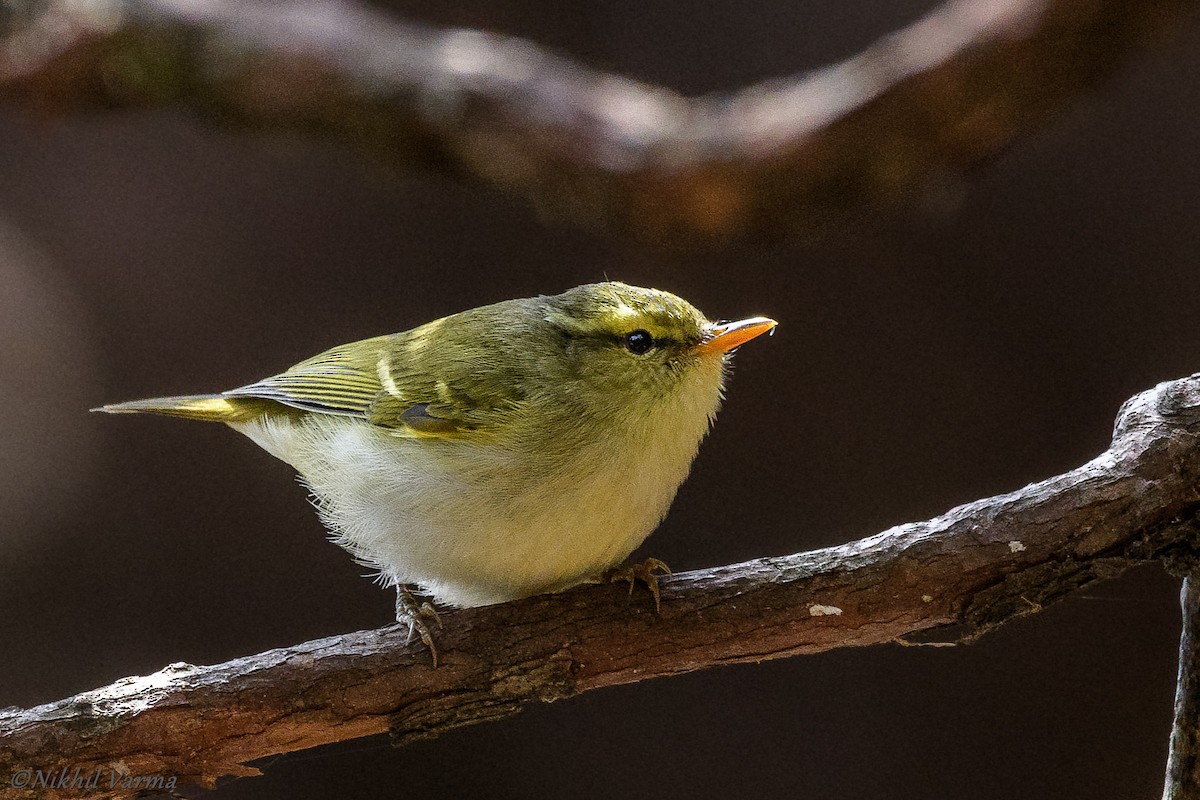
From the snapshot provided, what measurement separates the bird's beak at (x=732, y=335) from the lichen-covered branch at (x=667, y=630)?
0.50 metres

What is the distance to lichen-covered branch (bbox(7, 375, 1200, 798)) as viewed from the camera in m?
2.08

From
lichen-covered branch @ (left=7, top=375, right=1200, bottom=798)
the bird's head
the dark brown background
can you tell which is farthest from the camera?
the dark brown background

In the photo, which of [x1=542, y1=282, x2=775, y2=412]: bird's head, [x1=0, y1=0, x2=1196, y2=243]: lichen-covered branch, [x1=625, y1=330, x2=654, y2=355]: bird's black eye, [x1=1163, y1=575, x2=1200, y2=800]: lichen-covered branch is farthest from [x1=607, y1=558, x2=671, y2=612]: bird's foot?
[x1=0, y1=0, x2=1196, y2=243]: lichen-covered branch

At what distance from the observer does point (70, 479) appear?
391 centimetres

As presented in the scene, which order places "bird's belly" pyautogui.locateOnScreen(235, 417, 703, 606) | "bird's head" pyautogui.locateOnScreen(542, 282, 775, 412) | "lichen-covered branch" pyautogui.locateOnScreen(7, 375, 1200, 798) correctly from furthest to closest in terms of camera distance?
"bird's head" pyautogui.locateOnScreen(542, 282, 775, 412) → "bird's belly" pyautogui.locateOnScreen(235, 417, 703, 606) → "lichen-covered branch" pyautogui.locateOnScreen(7, 375, 1200, 798)

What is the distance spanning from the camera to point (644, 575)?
2312 millimetres

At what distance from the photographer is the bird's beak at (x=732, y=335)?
2.32 m

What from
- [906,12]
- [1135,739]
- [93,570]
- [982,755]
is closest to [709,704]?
[982,755]

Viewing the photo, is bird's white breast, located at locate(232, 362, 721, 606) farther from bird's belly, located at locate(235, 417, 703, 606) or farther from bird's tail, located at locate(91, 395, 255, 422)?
bird's tail, located at locate(91, 395, 255, 422)

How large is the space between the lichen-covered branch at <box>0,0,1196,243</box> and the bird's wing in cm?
77

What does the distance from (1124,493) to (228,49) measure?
292 cm

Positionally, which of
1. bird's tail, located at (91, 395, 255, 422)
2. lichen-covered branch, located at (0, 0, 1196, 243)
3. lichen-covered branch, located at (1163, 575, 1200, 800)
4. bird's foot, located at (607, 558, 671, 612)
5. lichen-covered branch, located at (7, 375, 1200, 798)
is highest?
lichen-covered branch, located at (0, 0, 1196, 243)

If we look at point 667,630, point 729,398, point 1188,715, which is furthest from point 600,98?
point 1188,715

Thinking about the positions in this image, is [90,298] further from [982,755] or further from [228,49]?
[982,755]
